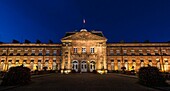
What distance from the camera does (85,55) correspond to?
41.4 m

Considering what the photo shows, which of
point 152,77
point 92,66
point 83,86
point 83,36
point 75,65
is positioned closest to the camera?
point 83,86

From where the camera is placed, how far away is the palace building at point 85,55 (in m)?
41.5

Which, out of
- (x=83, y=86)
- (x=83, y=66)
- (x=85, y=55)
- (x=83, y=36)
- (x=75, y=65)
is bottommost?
(x=83, y=86)

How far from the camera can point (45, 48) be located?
47.6 m

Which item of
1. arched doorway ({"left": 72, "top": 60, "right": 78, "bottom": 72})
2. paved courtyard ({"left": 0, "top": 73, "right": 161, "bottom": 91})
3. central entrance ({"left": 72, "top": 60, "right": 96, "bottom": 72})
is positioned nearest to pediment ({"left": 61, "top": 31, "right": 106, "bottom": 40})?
central entrance ({"left": 72, "top": 60, "right": 96, "bottom": 72})

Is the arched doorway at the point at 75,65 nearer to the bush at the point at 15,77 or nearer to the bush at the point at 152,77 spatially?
the bush at the point at 15,77

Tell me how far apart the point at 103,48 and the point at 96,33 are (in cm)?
656

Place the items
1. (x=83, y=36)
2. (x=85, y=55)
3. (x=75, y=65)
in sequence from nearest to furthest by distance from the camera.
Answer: (x=85, y=55) < (x=75, y=65) < (x=83, y=36)

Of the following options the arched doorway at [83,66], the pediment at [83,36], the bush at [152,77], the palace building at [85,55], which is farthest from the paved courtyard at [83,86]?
the pediment at [83,36]

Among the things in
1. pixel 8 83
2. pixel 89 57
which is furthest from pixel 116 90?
pixel 89 57

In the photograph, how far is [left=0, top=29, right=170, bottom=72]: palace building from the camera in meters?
41.5

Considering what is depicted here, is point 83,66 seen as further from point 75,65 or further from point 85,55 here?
point 85,55

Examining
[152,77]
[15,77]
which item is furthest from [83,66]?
[152,77]

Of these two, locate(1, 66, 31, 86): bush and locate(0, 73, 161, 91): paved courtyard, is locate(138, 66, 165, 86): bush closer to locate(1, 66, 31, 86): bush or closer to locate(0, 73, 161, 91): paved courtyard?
locate(0, 73, 161, 91): paved courtyard
